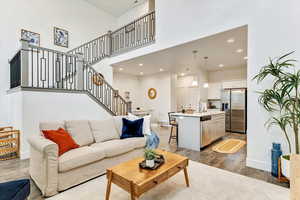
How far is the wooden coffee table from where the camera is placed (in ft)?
4.98

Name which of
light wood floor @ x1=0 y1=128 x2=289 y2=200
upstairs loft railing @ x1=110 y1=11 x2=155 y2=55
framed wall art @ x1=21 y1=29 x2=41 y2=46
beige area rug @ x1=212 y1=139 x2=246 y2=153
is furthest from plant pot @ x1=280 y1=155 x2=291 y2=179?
framed wall art @ x1=21 y1=29 x2=41 y2=46

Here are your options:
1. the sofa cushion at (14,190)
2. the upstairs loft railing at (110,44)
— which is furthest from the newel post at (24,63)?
the sofa cushion at (14,190)

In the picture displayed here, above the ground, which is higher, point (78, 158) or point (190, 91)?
point (190, 91)

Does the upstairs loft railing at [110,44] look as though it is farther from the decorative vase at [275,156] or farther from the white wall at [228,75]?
the decorative vase at [275,156]

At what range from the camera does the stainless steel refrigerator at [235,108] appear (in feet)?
19.4

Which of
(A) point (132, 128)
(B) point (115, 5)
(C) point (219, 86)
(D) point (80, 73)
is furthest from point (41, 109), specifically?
(C) point (219, 86)

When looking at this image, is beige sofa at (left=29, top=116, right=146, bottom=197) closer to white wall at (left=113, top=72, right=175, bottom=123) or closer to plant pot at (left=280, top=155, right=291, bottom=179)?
plant pot at (left=280, top=155, right=291, bottom=179)

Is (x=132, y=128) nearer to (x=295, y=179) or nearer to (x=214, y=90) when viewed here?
(x=295, y=179)

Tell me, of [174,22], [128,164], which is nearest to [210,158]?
[128,164]

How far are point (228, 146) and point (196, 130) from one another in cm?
114

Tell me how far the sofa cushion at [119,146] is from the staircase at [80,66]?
6.83 ft

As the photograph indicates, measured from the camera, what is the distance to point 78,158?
7.14ft

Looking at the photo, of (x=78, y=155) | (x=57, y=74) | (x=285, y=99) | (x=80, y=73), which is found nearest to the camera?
(x=78, y=155)

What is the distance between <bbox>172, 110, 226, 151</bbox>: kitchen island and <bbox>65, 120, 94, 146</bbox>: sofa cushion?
2.37 meters
